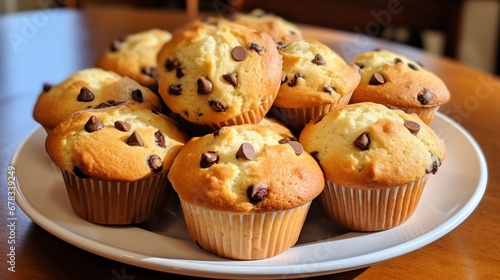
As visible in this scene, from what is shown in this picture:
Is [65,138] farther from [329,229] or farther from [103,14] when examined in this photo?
[103,14]

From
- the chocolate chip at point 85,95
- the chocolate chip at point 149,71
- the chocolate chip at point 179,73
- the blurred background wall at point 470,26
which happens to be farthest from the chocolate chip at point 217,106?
the blurred background wall at point 470,26

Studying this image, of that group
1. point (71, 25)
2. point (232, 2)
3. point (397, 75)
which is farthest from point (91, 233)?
point (232, 2)

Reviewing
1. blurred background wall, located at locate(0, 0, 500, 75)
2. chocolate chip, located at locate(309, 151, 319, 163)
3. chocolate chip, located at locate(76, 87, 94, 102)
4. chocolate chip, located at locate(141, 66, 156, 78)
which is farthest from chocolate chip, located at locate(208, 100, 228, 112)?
blurred background wall, located at locate(0, 0, 500, 75)

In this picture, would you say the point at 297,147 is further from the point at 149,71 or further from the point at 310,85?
the point at 149,71

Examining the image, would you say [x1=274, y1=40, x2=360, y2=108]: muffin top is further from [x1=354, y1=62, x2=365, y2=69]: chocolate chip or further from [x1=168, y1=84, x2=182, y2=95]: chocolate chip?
[x1=168, y1=84, x2=182, y2=95]: chocolate chip

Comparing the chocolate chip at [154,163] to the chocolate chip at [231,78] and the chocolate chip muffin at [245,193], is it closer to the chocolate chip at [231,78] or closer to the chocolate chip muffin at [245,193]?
the chocolate chip muffin at [245,193]

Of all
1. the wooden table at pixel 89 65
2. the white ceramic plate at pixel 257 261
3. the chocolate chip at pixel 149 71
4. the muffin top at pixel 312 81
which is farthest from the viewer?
the chocolate chip at pixel 149 71

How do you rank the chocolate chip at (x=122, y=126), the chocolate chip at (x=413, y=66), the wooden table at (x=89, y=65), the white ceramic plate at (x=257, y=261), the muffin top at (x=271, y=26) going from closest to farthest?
the white ceramic plate at (x=257, y=261), the wooden table at (x=89, y=65), the chocolate chip at (x=122, y=126), the chocolate chip at (x=413, y=66), the muffin top at (x=271, y=26)
